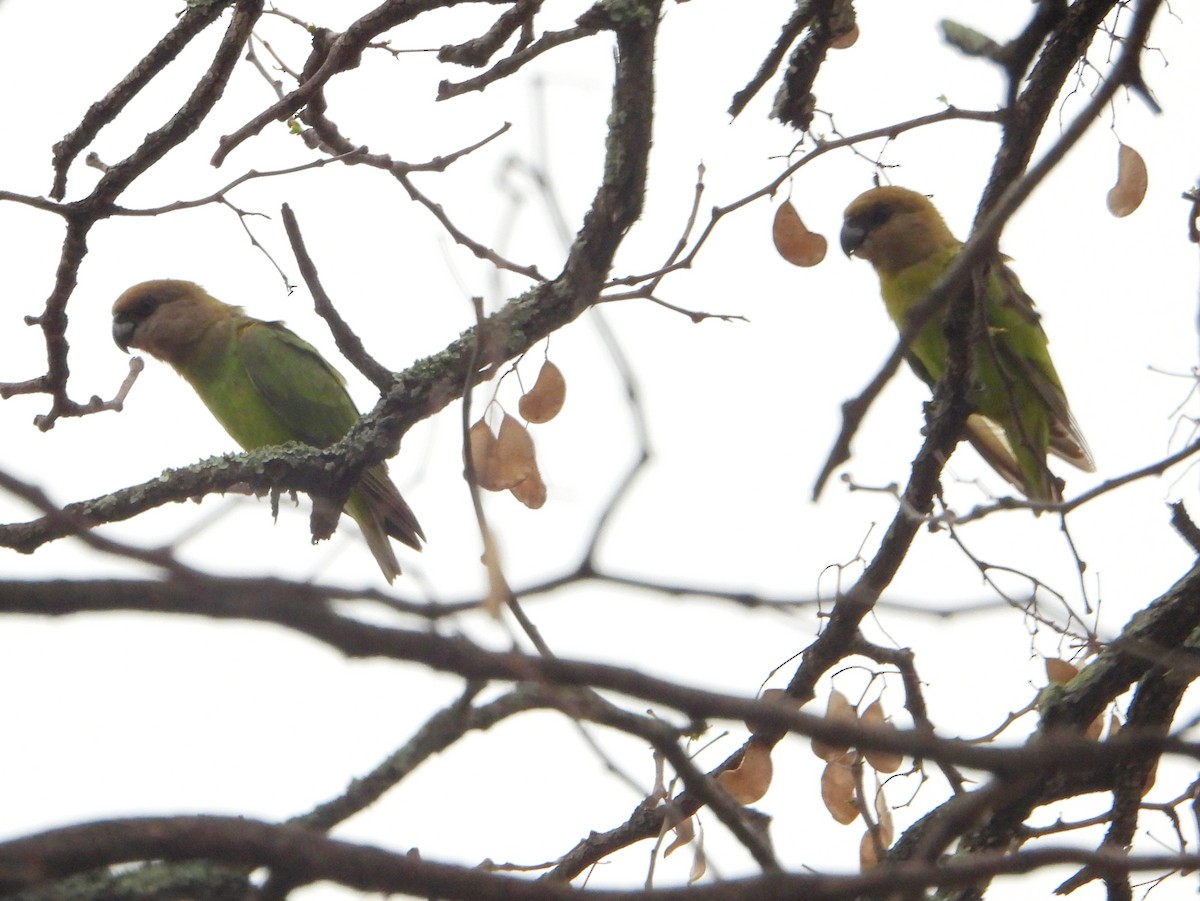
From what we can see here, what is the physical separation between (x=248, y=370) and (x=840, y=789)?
13.7 ft

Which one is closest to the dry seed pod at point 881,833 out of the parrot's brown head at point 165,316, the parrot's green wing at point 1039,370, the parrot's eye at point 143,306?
the parrot's green wing at point 1039,370

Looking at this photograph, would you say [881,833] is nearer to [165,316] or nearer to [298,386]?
[298,386]

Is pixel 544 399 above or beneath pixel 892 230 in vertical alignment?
beneath

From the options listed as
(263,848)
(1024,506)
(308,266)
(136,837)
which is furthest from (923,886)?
(308,266)

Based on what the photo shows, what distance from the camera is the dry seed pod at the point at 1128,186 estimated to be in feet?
11.4

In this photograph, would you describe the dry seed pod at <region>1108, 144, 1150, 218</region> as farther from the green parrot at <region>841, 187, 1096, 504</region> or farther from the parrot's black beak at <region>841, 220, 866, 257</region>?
the parrot's black beak at <region>841, 220, 866, 257</region>

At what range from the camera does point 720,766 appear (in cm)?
337

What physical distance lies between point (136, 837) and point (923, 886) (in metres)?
0.72

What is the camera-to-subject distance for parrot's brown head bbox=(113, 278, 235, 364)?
670 centimetres

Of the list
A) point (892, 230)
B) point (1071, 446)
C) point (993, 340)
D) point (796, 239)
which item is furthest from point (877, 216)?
point (796, 239)

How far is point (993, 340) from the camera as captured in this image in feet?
14.0

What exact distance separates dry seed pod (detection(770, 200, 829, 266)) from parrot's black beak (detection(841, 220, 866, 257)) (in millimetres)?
2529

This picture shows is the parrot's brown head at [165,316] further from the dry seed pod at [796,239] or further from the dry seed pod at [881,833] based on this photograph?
the dry seed pod at [881,833]

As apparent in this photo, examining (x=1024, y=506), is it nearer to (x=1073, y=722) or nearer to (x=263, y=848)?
(x=1073, y=722)
